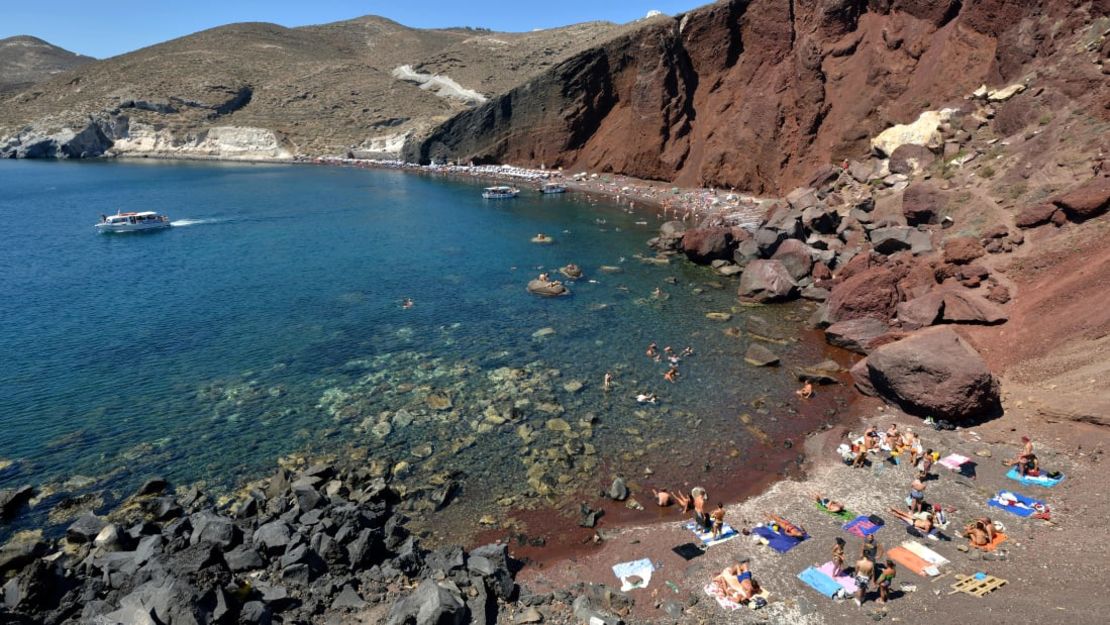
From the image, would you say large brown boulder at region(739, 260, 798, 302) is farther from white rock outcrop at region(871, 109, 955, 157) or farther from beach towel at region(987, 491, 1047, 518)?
beach towel at region(987, 491, 1047, 518)

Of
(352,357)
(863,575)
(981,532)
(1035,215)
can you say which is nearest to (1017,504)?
(981,532)

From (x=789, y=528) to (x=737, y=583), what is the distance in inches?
140

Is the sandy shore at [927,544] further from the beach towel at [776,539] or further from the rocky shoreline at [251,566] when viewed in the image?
the rocky shoreline at [251,566]

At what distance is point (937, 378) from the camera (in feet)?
83.7

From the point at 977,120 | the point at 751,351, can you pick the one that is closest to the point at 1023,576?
the point at 751,351

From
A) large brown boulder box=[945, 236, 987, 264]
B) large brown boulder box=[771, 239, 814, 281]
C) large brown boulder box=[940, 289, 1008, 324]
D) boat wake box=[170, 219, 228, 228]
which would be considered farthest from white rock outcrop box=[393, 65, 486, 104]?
large brown boulder box=[940, 289, 1008, 324]

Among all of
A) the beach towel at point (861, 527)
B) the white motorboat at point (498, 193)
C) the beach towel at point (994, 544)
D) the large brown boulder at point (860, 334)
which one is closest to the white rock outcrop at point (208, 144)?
the white motorboat at point (498, 193)

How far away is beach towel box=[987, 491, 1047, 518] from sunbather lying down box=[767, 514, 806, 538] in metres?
6.81

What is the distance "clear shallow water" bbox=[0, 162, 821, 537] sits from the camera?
24797 millimetres

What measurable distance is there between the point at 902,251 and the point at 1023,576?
30618 millimetres

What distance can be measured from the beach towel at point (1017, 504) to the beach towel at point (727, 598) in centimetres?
956

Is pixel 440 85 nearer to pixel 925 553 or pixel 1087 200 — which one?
pixel 1087 200

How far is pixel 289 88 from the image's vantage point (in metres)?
156

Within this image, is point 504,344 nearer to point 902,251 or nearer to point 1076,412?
point 1076,412
